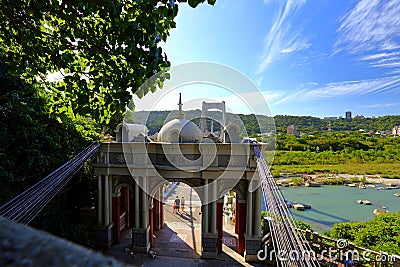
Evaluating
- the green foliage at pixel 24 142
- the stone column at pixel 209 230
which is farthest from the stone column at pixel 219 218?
the green foliage at pixel 24 142

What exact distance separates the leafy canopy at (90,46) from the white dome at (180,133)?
4370mm

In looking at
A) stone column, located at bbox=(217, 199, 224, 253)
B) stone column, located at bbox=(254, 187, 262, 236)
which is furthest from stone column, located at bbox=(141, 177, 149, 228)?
stone column, located at bbox=(254, 187, 262, 236)

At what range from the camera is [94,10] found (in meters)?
2.52

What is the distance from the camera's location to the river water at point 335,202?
1473 cm

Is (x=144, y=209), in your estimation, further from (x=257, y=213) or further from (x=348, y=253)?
(x=348, y=253)

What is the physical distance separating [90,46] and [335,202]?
69.4ft

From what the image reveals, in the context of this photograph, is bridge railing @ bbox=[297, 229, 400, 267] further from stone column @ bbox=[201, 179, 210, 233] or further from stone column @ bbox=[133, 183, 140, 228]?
stone column @ bbox=[133, 183, 140, 228]

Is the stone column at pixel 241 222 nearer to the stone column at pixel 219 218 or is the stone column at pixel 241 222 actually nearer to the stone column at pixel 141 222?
the stone column at pixel 219 218

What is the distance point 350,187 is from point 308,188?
496 centimetres

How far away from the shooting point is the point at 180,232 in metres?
9.66

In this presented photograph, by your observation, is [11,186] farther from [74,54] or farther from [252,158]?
[252,158]

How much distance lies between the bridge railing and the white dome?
4.21 metres

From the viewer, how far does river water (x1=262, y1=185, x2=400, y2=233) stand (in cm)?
1473

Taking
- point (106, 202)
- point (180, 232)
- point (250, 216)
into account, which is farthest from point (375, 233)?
point (106, 202)
